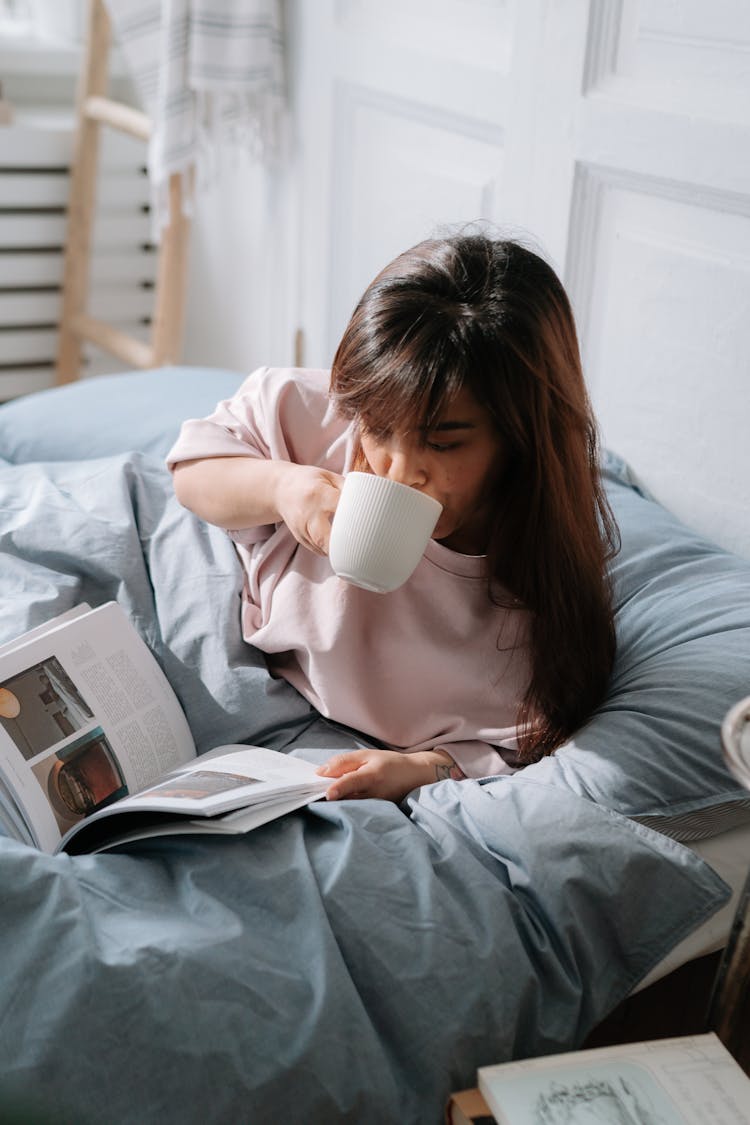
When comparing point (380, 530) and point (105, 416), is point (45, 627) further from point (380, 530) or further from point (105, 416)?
point (105, 416)

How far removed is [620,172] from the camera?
1.51 metres

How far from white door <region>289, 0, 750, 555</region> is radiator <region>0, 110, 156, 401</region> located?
0.82 metres

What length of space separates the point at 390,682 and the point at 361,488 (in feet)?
0.93

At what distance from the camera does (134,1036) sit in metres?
0.83

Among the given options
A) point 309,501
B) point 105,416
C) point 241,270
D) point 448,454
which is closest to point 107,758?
point 309,501

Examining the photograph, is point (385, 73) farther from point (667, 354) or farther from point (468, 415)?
point (468, 415)

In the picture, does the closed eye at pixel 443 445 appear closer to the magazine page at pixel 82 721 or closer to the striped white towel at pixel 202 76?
the magazine page at pixel 82 721

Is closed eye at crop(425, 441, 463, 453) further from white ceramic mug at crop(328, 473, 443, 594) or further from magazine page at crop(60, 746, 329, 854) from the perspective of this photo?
magazine page at crop(60, 746, 329, 854)

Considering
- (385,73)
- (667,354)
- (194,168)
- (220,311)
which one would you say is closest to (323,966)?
(667,354)

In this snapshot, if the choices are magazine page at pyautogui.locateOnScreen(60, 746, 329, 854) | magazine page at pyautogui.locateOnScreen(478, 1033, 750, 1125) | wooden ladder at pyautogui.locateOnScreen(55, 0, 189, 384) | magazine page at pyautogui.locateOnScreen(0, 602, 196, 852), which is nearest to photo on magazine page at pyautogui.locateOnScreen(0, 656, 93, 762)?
magazine page at pyautogui.locateOnScreen(0, 602, 196, 852)

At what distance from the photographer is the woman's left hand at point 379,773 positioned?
3.43 feet

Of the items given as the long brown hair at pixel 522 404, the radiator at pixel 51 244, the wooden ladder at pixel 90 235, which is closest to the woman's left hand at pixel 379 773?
the long brown hair at pixel 522 404

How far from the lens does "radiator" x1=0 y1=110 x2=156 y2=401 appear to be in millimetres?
2535

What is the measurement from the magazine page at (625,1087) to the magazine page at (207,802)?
0.83 ft
